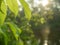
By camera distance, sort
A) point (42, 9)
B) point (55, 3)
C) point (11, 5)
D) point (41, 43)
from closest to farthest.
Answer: point (11, 5), point (42, 9), point (41, 43), point (55, 3)

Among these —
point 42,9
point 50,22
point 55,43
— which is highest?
point 42,9

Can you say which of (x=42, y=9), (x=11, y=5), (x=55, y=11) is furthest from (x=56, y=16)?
(x=11, y=5)

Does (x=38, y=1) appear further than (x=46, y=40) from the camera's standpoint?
No

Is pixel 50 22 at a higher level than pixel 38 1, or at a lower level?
lower

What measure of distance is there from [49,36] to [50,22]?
2.11 feet

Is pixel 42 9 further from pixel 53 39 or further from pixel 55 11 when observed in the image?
pixel 53 39

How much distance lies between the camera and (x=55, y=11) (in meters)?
9.24

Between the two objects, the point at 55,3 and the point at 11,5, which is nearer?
the point at 11,5

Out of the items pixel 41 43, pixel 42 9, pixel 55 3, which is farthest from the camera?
pixel 55 3

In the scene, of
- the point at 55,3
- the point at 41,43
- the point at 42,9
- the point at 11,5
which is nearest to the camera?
the point at 11,5

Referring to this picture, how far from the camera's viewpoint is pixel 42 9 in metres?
8.77

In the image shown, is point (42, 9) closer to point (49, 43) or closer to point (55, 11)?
point (55, 11)

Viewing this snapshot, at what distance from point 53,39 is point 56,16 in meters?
1.21

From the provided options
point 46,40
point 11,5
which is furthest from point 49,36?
point 11,5
